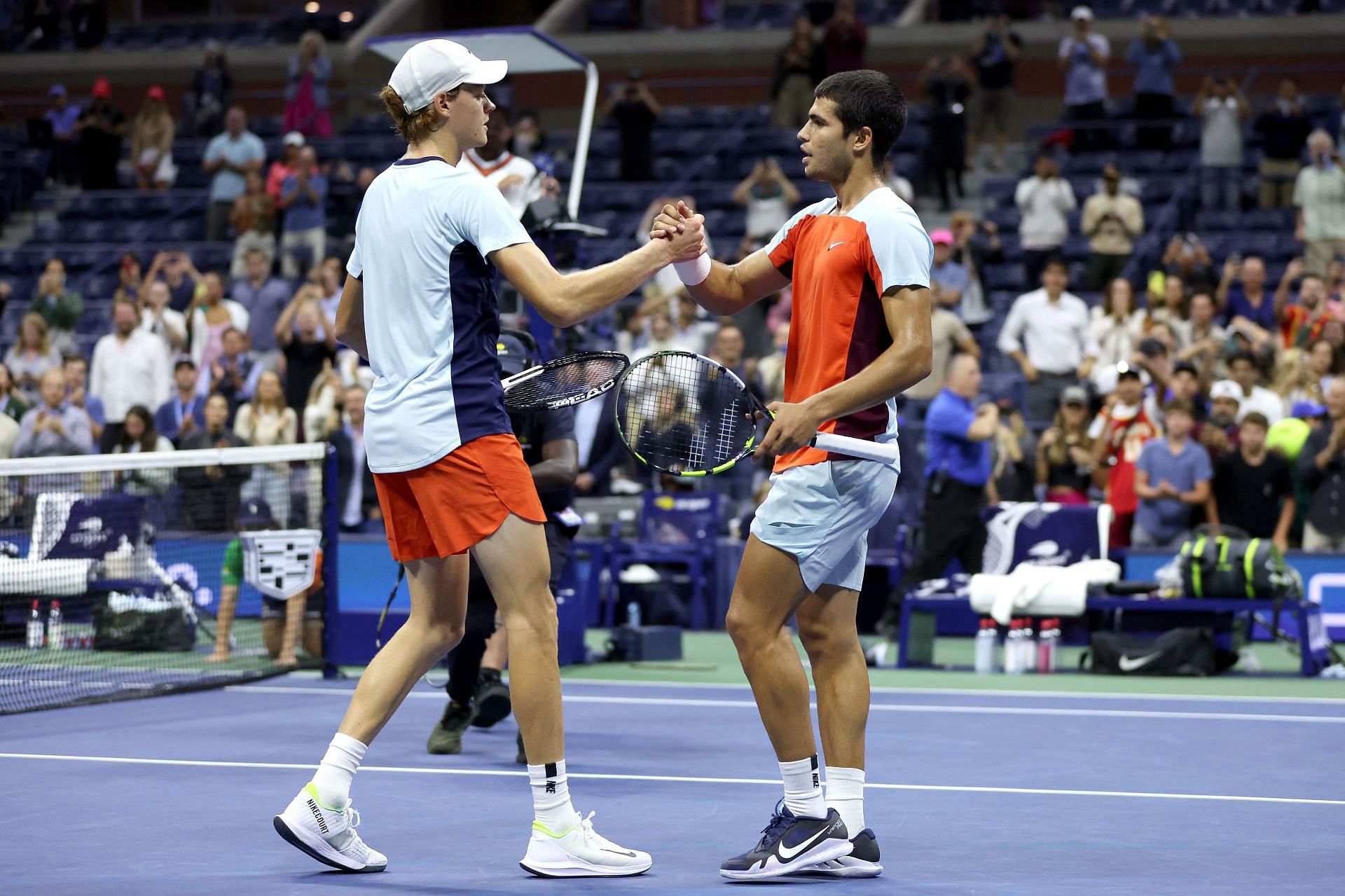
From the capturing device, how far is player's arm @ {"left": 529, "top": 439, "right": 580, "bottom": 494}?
750 cm

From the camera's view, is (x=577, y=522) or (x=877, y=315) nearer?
(x=877, y=315)

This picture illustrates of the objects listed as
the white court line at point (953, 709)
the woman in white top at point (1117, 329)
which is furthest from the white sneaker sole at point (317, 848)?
the woman in white top at point (1117, 329)

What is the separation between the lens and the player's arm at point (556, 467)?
24.6 feet

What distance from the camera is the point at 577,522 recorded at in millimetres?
8062

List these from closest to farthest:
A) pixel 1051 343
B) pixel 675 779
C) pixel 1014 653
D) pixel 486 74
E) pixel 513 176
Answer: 1. pixel 486 74
2. pixel 675 779
3. pixel 513 176
4. pixel 1014 653
5. pixel 1051 343

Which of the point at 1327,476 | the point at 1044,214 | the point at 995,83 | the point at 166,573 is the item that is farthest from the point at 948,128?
the point at 166,573

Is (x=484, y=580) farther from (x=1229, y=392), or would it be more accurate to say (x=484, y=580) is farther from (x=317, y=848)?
(x=1229, y=392)

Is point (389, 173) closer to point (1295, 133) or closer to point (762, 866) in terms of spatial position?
point (762, 866)

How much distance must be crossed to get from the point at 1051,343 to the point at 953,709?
698cm

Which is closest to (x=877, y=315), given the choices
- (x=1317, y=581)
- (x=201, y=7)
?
(x=1317, y=581)

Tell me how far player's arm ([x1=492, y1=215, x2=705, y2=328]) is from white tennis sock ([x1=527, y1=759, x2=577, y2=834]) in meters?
1.21

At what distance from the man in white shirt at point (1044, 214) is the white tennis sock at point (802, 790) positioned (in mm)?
13954

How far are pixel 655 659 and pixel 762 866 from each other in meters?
6.89

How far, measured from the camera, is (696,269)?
5250 mm
